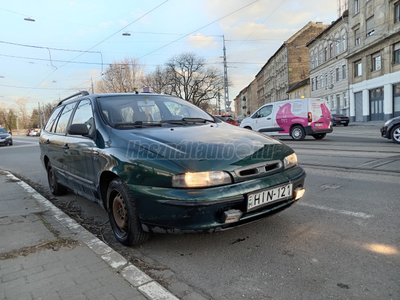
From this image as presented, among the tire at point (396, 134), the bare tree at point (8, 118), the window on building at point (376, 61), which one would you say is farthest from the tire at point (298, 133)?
the bare tree at point (8, 118)

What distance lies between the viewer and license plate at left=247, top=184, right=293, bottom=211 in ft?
8.61

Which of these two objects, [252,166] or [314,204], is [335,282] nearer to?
[252,166]

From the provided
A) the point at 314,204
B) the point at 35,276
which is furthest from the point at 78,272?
the point at 314,204

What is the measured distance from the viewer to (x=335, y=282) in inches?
89.0

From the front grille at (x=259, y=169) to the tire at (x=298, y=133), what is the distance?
10828 mm

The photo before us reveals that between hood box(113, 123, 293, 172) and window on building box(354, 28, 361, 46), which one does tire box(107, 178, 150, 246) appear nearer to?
hood box(113, 123, 293, 172)

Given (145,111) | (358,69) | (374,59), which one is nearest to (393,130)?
(145,111)

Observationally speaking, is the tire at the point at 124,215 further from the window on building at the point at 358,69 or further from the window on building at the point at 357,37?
the window on building at the point at 357,37

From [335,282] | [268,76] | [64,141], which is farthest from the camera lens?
[268,76]

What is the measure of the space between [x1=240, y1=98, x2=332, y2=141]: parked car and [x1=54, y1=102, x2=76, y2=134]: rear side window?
10524 mm

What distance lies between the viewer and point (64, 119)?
4.72 m

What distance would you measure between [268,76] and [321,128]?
65.9 metres

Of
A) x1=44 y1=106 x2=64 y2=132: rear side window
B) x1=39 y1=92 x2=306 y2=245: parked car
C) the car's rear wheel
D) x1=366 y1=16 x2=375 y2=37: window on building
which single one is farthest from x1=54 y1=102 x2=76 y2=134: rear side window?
x1=366 y1=16 x2=375 y2=37: window on building

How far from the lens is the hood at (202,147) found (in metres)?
2.63
